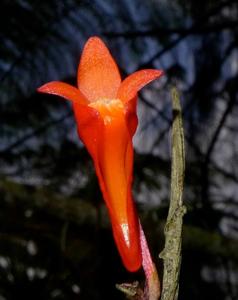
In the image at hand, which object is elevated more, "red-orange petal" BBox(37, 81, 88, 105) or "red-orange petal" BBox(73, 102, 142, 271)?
"red-orange petal" BBox(37, 81, 88, 105)

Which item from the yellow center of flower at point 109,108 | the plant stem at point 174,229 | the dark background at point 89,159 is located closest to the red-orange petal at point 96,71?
the yellow center of flower at point 109,108

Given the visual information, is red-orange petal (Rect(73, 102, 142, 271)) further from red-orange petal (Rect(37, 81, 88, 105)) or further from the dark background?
the dark background

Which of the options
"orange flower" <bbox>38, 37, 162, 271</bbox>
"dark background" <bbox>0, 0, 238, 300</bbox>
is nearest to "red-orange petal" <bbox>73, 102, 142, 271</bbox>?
"orange flower" <bbox>38, 37, 162, 271</bbox>

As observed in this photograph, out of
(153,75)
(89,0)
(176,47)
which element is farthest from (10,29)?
(153,75)

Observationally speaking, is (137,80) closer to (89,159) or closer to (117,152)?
(117,152)

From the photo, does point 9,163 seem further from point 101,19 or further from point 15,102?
point 101,19

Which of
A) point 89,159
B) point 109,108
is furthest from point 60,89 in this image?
point 89,159

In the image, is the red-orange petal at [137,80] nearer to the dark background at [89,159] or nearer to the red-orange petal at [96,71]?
the red-orange petal at [96,71]
